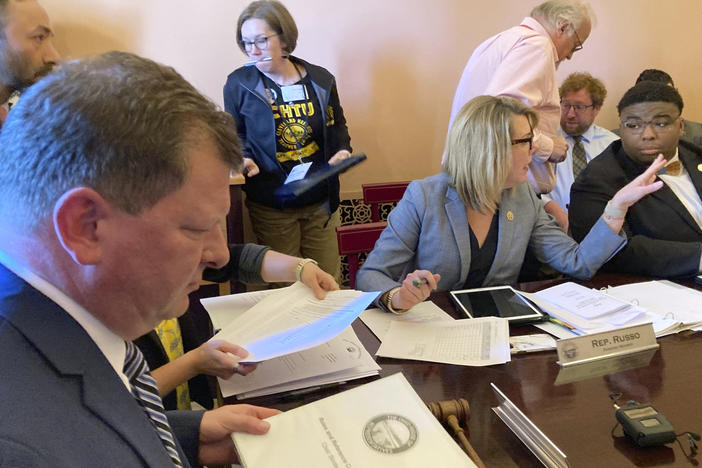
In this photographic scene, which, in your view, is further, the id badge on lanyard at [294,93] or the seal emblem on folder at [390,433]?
the id badge on lanyard at [294,93]

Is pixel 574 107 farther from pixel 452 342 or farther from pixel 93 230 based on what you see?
pixel 93 230

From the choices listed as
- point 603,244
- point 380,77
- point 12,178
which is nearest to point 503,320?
point 603,244

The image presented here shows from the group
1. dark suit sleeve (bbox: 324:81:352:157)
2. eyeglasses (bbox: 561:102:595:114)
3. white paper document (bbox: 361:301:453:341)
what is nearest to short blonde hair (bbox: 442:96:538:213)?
white paper document (bbox: 361:301:453:341)

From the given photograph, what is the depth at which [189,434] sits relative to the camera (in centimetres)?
89

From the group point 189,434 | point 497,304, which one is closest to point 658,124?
point 497,304

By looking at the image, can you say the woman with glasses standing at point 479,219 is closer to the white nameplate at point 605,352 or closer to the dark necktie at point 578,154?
the white nameplate at point 605,352

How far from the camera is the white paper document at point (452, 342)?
1.16 m

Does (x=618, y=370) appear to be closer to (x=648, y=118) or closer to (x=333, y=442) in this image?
(x=333, y=442)

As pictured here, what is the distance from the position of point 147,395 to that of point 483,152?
50.6 inches

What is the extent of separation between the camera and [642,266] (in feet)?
5.67

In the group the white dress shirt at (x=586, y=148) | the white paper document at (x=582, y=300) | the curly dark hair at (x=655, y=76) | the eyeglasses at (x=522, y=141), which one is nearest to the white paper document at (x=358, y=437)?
the white paper document at (x=582, y=300)

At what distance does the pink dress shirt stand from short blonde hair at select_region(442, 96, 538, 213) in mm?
606

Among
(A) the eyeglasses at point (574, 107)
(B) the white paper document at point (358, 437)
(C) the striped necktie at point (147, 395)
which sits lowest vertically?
(B) the white paper document at point (358, 437)

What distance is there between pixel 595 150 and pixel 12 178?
3394 mm
